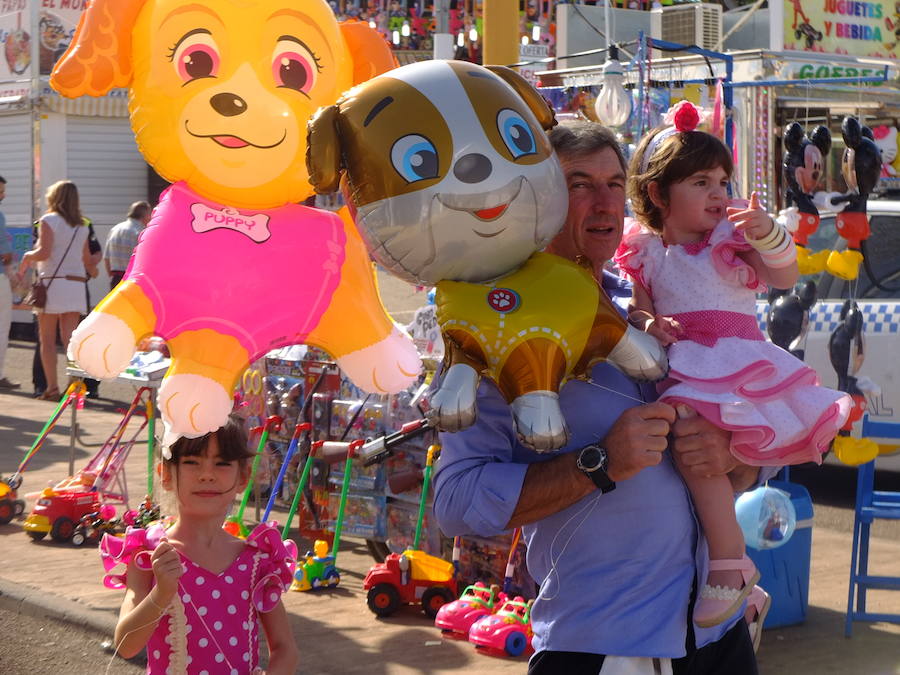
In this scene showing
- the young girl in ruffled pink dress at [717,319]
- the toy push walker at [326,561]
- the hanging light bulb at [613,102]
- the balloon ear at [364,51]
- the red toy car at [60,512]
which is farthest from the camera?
the hanging light bulb at [613,102]

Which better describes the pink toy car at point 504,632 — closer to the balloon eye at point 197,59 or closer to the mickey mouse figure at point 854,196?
the mickey mouse figure at point 854,196

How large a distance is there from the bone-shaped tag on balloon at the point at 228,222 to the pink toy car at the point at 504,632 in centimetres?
189

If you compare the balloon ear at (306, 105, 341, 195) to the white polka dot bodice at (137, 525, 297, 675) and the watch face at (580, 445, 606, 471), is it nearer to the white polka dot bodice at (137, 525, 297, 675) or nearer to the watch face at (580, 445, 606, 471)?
the watch face at (580, 445, 606, 471)

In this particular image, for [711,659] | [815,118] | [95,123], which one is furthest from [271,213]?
[95,123]

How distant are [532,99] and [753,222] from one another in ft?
1.79

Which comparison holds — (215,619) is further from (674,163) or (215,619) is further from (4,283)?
(4,283)

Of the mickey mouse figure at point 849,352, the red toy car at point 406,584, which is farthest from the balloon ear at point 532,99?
the mickey mouse figure at point 849,352

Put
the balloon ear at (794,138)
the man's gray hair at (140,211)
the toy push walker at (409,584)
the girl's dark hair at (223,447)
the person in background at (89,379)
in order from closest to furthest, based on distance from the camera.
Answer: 1. the girl's dark hair at (223,447)
2. the balloon ear at (794,138)
3. the toy push walker at (409,584)
4. the person in background at (89,379)
5. the man's gray hair at (140,211)

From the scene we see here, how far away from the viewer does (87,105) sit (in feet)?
57.1

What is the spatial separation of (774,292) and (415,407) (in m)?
1.78

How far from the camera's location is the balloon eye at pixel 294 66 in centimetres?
431

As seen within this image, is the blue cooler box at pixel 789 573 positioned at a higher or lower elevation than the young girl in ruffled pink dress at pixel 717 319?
lower

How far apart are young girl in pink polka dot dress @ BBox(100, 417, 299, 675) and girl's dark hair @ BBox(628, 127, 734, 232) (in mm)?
1272

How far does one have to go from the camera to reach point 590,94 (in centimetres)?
1309
